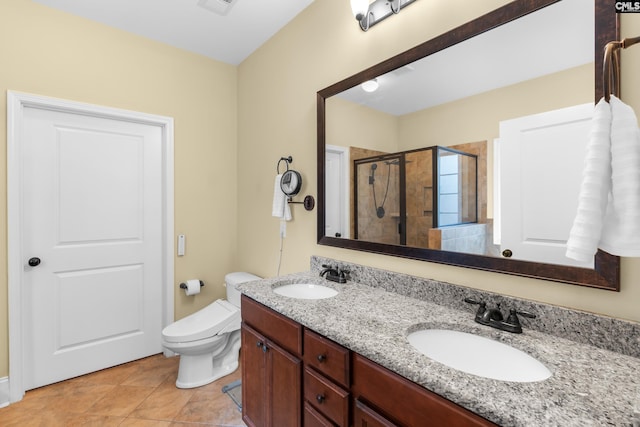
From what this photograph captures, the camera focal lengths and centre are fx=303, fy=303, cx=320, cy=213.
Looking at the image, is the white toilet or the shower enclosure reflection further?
the white toilet

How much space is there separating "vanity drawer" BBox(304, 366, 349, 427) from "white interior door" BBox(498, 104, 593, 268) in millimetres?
812

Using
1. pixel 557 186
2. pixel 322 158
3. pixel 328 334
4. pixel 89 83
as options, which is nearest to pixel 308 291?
pixel 328 334

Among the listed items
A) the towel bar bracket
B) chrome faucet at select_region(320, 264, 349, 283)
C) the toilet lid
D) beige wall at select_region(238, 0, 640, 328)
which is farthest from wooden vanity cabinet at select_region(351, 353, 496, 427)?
the toilet lid

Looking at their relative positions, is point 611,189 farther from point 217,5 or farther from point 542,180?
point 217,5

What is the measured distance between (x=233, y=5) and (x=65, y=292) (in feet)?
7.86

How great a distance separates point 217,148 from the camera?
2.89 metres

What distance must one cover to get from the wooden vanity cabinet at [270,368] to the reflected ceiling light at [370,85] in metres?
1.26

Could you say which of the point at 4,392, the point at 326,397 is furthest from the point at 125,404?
the point at 326,397

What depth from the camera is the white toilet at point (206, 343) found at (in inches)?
80.7

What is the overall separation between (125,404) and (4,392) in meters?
0.78

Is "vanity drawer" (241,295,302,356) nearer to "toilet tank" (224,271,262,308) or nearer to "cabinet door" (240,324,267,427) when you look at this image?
"cabinet door" (240,324,267,427)

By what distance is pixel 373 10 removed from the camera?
1.63 meters

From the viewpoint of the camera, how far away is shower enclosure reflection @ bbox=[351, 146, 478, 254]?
1251 millimetres

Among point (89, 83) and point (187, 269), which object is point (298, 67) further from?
point (187, 269)
